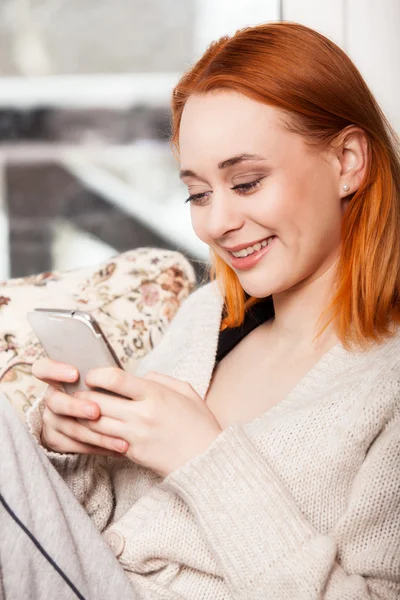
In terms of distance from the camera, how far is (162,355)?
136cm

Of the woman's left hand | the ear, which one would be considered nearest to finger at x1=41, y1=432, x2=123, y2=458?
the woman's left hand

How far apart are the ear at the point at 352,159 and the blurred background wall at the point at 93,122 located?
2.82 ft

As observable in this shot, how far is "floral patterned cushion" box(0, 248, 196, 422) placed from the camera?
137 centimetres

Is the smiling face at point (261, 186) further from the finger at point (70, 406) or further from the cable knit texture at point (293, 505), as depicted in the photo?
the finger at point (70, 406)

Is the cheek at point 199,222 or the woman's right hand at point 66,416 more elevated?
the cheek at point 199,222

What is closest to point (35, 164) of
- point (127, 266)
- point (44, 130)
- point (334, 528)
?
point (44, 130)

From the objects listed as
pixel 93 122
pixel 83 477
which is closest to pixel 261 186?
pixel 83 477

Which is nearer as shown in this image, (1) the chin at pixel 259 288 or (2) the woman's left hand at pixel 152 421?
(2) the woman's left hand at pixel 152 421

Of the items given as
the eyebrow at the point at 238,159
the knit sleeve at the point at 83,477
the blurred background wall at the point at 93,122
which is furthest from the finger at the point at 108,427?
the blurred background wall at the point at 93,122

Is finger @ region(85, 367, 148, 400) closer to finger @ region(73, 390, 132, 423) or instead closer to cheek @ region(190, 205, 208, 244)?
finger @ region(73, 390, 132, 423)

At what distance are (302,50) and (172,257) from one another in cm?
65

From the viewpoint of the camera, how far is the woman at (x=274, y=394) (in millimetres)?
897

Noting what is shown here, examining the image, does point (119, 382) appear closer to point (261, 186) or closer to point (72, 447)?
point (72, 447)

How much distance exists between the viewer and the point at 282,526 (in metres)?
0.88
